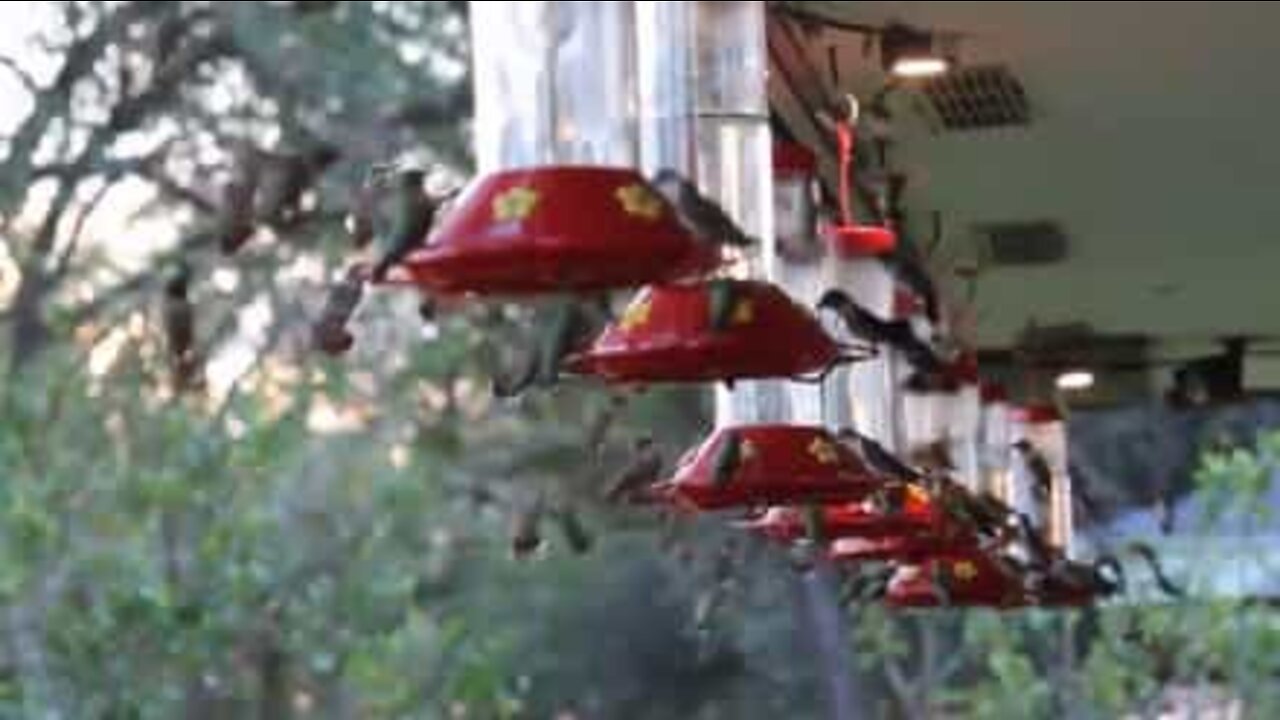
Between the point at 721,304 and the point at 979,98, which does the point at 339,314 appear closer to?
the point at 721,304

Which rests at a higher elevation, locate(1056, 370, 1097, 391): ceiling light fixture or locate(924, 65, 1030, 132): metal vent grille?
locate(924, 65, 1030, 132): metal vent grille

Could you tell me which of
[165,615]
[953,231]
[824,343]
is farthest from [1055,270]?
[824,343]

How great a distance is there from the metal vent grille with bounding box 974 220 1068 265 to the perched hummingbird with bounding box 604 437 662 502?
96 cm

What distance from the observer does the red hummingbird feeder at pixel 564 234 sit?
174 centimetres

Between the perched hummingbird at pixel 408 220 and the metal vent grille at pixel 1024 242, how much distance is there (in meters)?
2.19

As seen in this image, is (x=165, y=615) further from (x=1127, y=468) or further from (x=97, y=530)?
(x=1127, y=468)

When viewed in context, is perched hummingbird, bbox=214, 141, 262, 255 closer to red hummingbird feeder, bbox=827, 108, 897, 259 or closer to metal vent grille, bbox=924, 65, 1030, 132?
red hummingbird feeder, bbox=827, 108, 897, 259

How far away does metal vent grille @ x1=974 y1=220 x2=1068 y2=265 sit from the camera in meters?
4.00

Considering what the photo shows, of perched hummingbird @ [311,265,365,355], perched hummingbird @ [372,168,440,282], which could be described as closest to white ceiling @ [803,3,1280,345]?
perched hummingbird @ [311,265,365,355]

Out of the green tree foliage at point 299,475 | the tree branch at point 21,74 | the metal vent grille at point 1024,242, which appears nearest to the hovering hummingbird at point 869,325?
the metal vent grille at point 1024,242

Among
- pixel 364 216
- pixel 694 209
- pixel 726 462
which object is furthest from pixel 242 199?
pixel 694 209

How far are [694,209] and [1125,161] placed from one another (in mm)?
1872

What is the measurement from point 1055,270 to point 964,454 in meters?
0.82

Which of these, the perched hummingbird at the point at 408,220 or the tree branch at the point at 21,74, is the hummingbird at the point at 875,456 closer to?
the perched hummingbird at the point at 408,220
